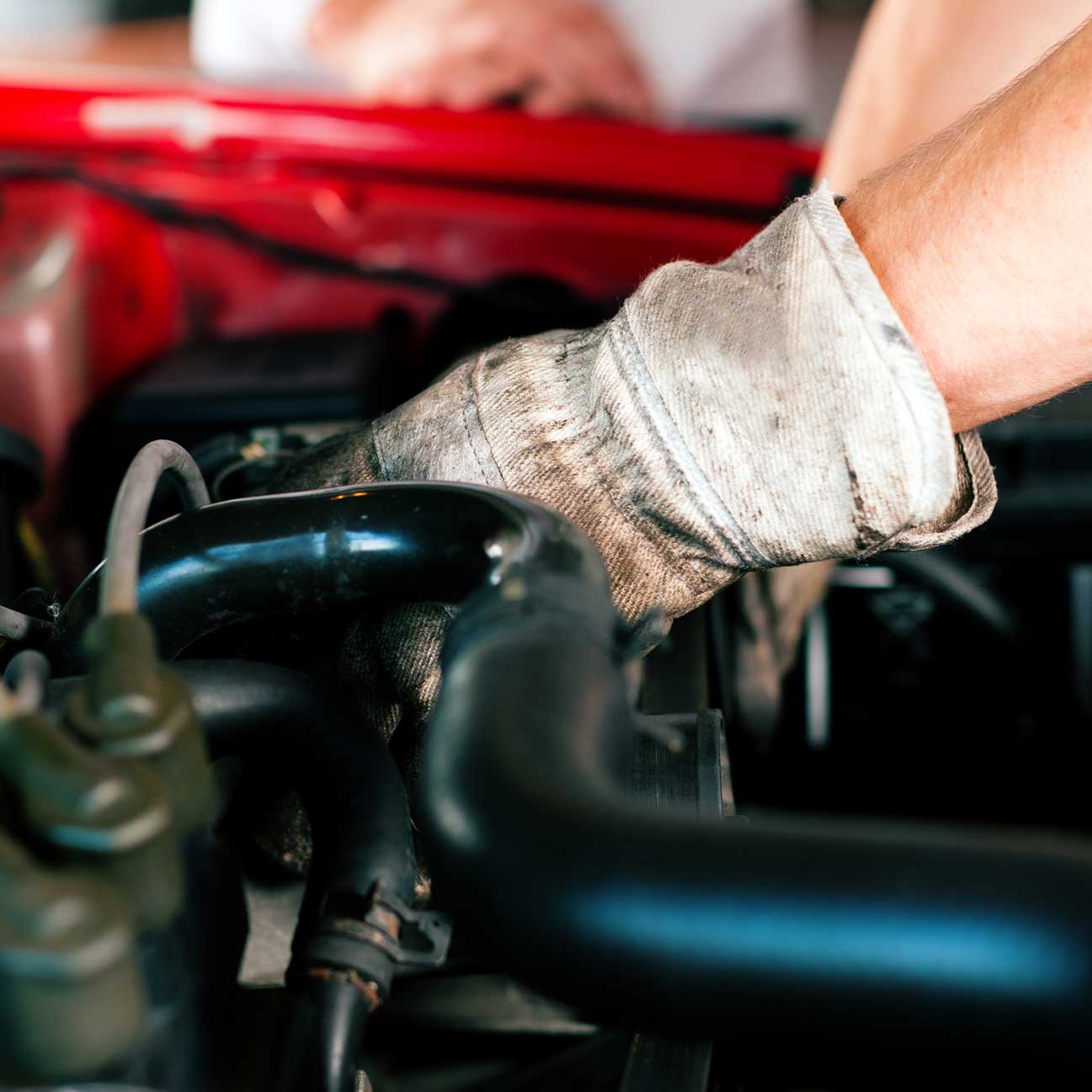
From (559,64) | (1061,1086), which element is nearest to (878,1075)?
(1061,1086)

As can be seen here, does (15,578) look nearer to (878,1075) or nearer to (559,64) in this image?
(878,1075)

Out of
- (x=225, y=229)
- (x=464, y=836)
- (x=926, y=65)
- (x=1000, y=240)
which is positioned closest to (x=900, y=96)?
(x=926, y=65)

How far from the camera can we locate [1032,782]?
3.38 feet

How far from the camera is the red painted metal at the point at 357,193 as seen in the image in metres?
1.20

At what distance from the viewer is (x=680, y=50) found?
179cm

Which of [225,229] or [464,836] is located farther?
[225,229]

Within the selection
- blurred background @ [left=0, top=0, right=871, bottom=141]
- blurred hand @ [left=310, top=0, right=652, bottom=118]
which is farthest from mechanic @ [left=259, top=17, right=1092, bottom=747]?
blurred background @ [left=0, top=0, right=871, bottom=141]

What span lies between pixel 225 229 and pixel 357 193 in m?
0.17

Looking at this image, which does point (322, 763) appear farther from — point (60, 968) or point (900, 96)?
point (900, 96)

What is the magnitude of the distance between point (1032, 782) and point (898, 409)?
74cm

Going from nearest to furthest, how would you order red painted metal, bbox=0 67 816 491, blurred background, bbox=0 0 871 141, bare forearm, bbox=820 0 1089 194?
bare forearm, bbox=820 0 1089 194 < red painted metal, bbox=0 67 816 491 < blurred background, bbox=0 0 871 141

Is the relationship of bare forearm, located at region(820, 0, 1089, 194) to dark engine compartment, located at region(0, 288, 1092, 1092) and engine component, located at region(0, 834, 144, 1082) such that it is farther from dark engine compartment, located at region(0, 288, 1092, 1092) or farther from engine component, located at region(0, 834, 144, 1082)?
engine component, located at region(0, 834, 144, 1082)

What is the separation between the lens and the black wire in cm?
122

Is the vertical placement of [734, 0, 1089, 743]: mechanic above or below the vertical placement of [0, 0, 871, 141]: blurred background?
below
